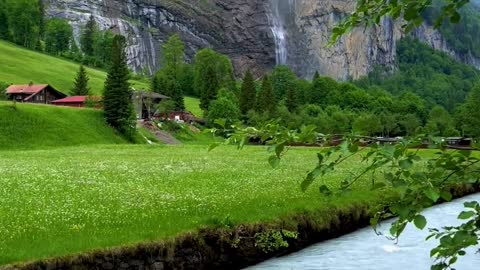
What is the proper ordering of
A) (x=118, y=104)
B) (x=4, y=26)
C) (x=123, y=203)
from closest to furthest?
(x=123, y=203), (x=118, y=104), (x=4, y=26)

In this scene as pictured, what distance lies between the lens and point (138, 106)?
121375mm

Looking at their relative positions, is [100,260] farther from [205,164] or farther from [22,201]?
[205,164]

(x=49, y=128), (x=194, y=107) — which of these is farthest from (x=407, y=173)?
(x=194, y=107)

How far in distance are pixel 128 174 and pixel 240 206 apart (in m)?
13.2

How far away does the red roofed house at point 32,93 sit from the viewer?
118 metres

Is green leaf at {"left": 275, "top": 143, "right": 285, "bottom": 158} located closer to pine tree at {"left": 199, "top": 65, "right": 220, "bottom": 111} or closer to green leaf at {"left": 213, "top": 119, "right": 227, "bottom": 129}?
green leaf at {"left": 213, "top": 119, "right": 227, "bottom": 129}

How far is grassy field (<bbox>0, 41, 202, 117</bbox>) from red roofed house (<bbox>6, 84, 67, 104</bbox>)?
1601 centimetres

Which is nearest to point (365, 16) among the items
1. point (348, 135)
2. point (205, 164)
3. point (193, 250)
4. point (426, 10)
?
point (426, 10)

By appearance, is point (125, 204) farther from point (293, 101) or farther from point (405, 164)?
point (293, 101)

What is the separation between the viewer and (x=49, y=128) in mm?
76875

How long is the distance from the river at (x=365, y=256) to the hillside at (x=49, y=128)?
54.8m

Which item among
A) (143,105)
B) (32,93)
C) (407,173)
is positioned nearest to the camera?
(407,173)

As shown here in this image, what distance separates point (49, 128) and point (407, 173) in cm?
7738

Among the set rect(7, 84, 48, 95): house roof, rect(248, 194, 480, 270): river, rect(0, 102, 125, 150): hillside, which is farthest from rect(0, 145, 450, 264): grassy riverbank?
rect(7, 84, 48, 95): house roof
